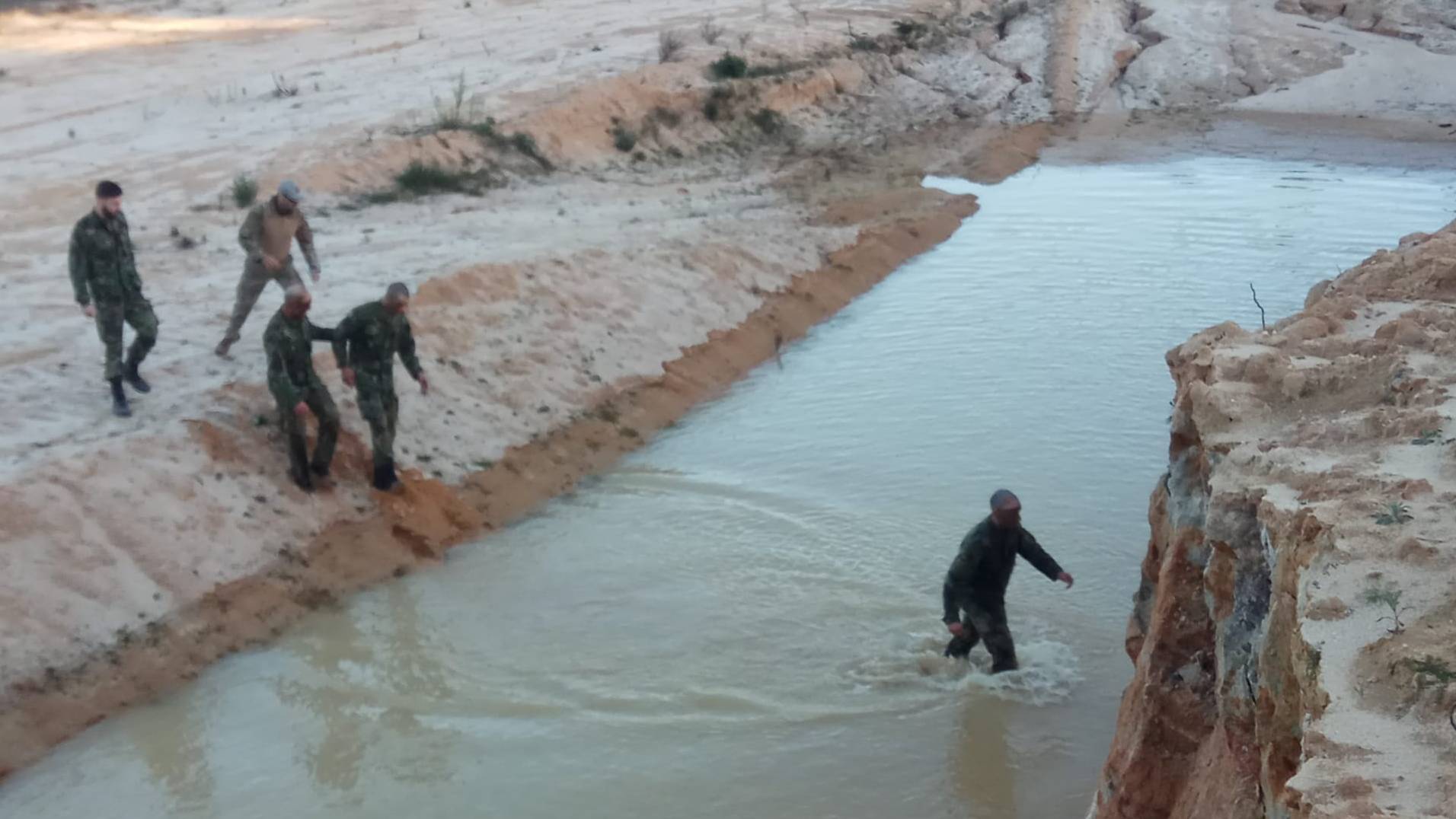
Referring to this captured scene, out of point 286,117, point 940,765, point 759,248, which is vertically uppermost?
point 286,117

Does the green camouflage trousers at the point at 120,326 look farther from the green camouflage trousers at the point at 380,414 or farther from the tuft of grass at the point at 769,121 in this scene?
the tuft of grass at the point at 769,121

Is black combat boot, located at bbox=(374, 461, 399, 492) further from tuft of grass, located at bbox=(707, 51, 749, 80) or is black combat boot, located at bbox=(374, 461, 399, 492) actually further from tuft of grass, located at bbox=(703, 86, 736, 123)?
tuft of grass, located at bbox=(707, 51, 749, 80)

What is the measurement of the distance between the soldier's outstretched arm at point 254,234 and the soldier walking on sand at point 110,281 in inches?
37.4

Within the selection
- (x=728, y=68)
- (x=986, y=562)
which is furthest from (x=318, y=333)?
(x=728, y=68)

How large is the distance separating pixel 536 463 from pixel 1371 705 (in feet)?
30.4

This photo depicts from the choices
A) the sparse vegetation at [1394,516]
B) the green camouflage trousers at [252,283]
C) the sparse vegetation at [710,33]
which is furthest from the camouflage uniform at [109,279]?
the sparse vegetation at [710,33]

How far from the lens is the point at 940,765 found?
818cm

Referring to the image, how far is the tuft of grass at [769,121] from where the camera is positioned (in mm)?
23688

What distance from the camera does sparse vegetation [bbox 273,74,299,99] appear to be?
21609 mm

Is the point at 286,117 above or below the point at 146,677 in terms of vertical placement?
above

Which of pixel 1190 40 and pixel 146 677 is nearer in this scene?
pixel 146 677

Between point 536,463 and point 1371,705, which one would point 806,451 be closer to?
point 536,463

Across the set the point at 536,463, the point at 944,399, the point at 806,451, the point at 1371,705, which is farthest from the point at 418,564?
the point at 1371,705

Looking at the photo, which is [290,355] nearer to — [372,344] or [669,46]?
[372,344]
